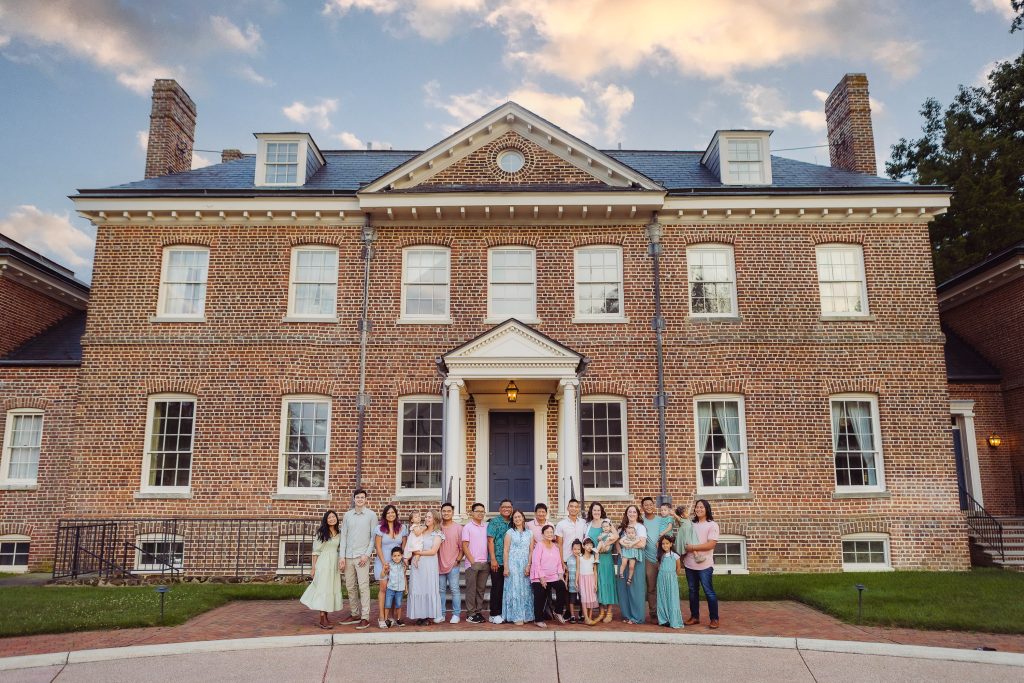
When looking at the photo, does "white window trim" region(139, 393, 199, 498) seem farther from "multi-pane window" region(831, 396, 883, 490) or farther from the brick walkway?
"multi-pane window" region(831, 396, 883, 490)

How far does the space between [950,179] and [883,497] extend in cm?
1880

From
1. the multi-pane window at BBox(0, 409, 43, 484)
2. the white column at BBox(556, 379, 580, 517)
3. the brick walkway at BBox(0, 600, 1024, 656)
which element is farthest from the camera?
the multi-pane window at BBox(0, 409, 43, 484)

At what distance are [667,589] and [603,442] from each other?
5712 mm

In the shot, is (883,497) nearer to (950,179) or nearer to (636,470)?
(636,470)

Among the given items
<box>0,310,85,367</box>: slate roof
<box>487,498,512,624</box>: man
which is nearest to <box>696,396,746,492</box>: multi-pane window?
<box>487,498,512,624</box>: man

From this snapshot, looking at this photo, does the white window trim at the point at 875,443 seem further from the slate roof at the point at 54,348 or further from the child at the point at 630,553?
the slate roof at the point at 54,348

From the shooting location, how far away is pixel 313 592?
866cm

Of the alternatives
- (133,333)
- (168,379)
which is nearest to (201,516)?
(168,379)

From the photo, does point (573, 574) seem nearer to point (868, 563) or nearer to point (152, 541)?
point (868, 563)

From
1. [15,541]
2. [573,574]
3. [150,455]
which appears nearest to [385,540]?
[573,574]

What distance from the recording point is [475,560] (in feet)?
29.5

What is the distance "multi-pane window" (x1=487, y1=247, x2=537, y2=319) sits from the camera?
14727mm

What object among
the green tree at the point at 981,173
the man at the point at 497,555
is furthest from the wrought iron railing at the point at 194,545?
the green tree at the point at 981,173

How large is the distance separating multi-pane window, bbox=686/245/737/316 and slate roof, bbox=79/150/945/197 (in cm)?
130
